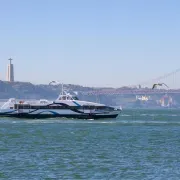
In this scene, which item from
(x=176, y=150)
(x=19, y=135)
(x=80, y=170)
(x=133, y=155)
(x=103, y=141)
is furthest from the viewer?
(x=19, y=135)

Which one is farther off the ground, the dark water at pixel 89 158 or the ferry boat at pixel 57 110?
the ferry boat at pixel 57 110

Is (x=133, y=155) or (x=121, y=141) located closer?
(x=133, y=155)

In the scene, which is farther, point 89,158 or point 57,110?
point 57,110

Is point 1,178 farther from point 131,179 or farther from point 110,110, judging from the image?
point 110,110

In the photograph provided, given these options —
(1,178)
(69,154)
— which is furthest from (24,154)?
(1,178)

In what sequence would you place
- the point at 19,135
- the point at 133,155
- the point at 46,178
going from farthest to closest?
the point at 19,135
the point at 133,155
the point at 46,178

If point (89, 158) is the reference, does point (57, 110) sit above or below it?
above

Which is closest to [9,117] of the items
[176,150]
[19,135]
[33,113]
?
[33,113]

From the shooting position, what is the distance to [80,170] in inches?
1192

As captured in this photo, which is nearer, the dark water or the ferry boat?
the dark water

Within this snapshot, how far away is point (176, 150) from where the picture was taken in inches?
1575

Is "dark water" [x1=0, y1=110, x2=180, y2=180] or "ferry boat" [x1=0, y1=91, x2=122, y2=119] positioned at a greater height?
"ferry boat" [x1=0, y1=91, x2=122, y2=119]

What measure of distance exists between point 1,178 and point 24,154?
838cm

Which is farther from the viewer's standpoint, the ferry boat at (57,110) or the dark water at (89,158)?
the ferry boat at (57,110)
